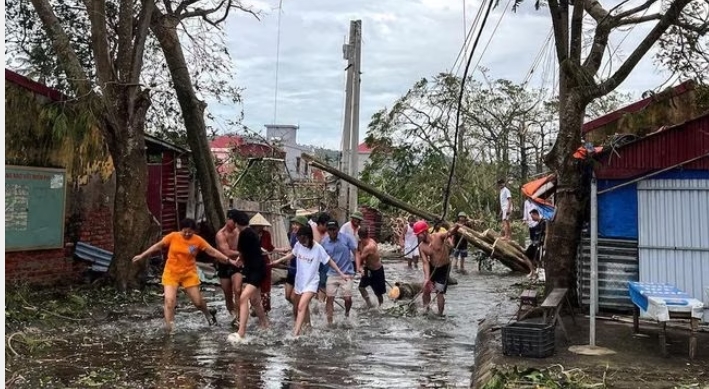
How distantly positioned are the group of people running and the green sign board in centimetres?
338

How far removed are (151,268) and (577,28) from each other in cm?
1077

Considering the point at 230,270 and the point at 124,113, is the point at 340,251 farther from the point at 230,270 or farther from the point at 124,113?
the point at 124,113

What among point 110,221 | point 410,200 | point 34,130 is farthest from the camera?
point 410,200

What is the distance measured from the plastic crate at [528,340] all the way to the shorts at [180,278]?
184 inches

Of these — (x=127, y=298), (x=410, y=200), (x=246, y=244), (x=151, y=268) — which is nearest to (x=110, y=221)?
(x=151, y=268)

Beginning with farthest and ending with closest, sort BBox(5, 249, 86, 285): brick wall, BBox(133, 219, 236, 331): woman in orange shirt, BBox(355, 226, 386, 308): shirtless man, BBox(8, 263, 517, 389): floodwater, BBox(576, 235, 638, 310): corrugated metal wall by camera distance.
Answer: BBox(5, 249, 86, 285): brick wall < BBox(355, 226, 386, 308): shirtless man < BBox(133, 219, 236, 331): woman in orange shirt < BBox(576, 235, 638, 310): corrugated metal wall < BBox(8, 263, 517, 389): floodwater

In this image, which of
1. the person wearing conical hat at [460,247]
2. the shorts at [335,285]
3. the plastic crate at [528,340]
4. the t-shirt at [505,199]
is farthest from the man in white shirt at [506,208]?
the plastic crate at [528,340]

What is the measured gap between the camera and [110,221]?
15.4 metres

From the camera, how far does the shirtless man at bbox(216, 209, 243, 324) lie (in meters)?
10.6

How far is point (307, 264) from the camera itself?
32.1 ft

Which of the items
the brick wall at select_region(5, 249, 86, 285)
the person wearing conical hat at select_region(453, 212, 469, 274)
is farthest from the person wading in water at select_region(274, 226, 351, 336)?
the person wearing conical hat at select_region(453, 212, 469, 274)

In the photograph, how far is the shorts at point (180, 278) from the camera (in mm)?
10141

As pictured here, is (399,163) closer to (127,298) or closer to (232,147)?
(232,147)

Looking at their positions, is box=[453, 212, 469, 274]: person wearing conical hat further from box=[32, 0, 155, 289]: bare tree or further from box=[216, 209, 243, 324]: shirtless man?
box=[216, 209, 243, 324]: shirtless man
